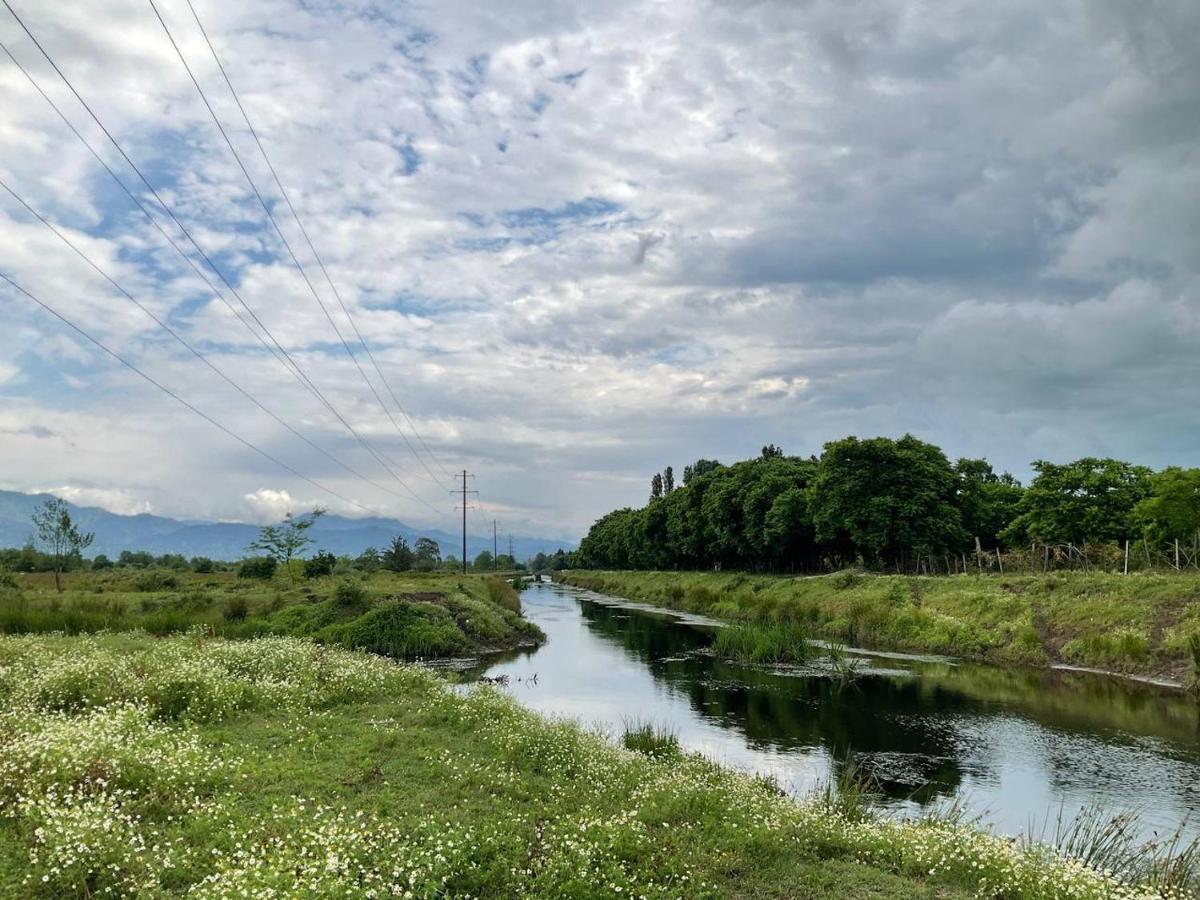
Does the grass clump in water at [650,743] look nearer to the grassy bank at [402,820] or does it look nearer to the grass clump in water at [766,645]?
the grassy bank at [402,820]

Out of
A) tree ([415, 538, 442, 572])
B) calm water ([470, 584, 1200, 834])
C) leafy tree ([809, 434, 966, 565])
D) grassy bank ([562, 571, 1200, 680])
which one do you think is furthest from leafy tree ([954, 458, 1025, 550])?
tree ([415, 538, 442, 572])

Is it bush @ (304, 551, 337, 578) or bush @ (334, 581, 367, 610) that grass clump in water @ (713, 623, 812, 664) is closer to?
bush @ (334, 581, 367, 610)

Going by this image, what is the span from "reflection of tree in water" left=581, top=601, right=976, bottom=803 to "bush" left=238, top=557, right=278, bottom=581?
37.4 m

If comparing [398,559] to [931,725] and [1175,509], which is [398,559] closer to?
[1175,509]

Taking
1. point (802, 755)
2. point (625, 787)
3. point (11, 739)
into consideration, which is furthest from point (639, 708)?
point (11, 739)

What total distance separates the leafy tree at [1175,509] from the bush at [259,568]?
69836 mm

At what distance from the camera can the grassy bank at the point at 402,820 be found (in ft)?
30.1

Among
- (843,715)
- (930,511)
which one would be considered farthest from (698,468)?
(843,715)

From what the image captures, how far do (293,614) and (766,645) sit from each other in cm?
2584

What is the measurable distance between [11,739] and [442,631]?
29897 millimetres

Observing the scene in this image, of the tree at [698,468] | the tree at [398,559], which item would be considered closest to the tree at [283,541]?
the tree at [398,559]

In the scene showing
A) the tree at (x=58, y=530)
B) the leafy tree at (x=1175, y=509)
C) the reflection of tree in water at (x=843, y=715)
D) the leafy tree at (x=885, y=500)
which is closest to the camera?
the reflection of tree in water at (x=843, y=715)

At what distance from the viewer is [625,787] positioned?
13.9 m

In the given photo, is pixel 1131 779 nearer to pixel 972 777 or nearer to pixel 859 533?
pixel 972 777
